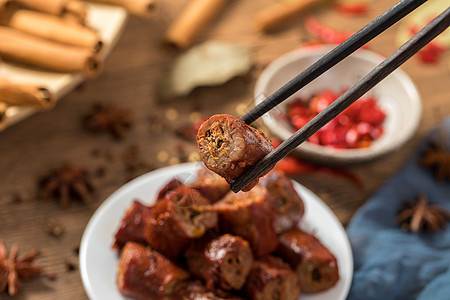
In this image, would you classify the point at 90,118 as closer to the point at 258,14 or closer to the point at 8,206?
the point at 8,206

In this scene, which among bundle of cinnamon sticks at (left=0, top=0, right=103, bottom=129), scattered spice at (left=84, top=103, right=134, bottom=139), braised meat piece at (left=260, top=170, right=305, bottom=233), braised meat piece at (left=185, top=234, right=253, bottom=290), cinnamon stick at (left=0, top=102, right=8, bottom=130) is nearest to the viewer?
braised meat piece at (left=185, top=234, right=253, bottom=290)

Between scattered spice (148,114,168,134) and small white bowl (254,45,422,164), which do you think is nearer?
small white bowl (254,45,422,164)

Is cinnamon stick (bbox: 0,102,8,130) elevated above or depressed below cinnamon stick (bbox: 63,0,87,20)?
below

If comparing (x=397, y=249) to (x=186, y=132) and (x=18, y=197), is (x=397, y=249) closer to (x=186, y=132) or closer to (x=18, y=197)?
(x=186, y=132)

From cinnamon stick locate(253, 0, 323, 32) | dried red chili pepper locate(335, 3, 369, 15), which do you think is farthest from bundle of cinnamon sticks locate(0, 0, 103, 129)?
dried red chili pepper locate(335, 3, 369, 15)

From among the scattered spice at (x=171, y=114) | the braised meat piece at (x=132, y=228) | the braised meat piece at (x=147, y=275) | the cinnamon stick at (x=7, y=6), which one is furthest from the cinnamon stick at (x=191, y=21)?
the braised meat piece at (x=147, y=275)

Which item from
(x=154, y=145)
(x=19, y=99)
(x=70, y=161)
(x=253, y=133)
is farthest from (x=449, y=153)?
(x=19, y=99)

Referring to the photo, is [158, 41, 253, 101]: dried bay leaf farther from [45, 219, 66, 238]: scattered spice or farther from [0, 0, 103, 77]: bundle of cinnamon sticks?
[45, 219, 66, 238]: scattered spice

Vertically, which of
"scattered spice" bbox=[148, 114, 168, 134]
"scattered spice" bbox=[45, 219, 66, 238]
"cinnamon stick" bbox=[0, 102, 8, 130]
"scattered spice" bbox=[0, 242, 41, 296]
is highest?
"scattered spice" bbox=[148, 114, 168, 134]

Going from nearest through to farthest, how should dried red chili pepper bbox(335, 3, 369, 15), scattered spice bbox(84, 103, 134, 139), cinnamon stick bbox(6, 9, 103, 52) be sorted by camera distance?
cinnamon stick bbox(6, 9, 103, 52)
scattered spice bbox(84, 103, 134, 139)
dried red chili pepper bbox(335, 3, 369, 15)
